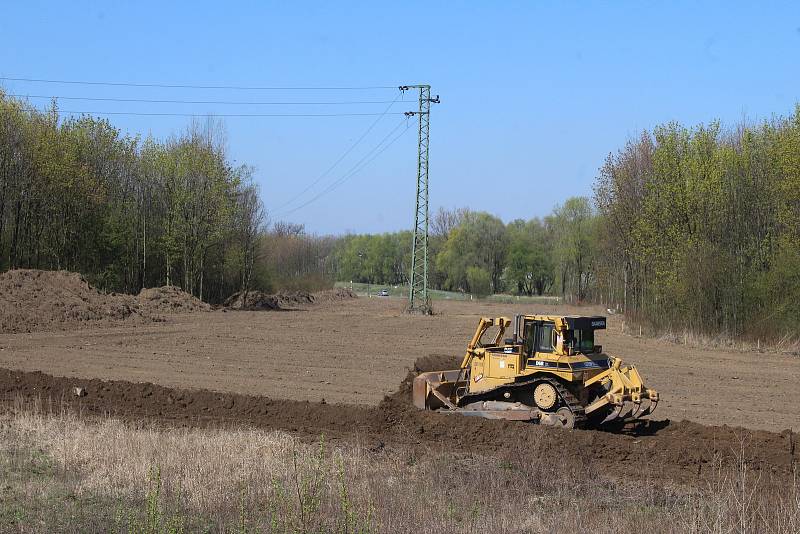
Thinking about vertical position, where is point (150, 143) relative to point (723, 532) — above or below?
above

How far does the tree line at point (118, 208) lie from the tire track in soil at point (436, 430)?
1143 inches

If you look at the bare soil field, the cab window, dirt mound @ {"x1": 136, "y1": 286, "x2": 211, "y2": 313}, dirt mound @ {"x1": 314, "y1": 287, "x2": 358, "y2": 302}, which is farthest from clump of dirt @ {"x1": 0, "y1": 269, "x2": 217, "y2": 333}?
dirt mound @ {"x1": 314, "y1": 287, "x2": 358, "y2": 302}

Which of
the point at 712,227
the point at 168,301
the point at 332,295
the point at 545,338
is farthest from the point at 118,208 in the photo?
the point at 545,338

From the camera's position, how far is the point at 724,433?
13.8 m

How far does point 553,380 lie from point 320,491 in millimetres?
6557

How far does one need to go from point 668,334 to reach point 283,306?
3391 centimetres

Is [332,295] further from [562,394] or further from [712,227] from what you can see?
[562,394]

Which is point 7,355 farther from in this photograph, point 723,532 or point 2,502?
point 723,532

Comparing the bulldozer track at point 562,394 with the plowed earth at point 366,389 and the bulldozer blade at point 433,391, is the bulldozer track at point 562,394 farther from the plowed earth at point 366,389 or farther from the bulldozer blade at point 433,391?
the bulldozer blade at point 433,391

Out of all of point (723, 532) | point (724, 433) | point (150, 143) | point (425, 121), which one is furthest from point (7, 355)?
point (150, 143)

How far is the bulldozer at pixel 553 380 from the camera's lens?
14250mm

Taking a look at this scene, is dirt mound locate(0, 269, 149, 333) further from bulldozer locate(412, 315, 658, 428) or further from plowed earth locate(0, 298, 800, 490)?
bulldozer locate(412, 315, 658, 428)

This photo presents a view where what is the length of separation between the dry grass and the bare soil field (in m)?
6.42

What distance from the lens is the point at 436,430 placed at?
14.7 metres
